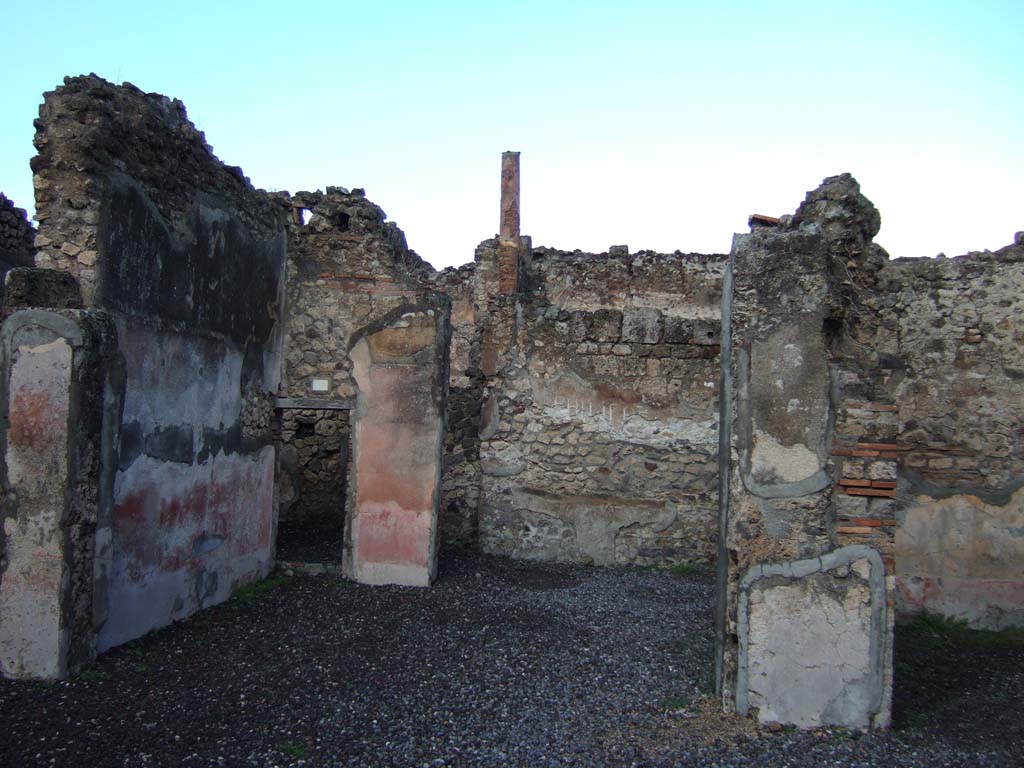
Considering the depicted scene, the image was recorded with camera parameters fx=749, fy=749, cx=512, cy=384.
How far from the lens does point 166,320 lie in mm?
4926

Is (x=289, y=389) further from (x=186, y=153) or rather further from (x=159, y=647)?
(x=159, y=647)

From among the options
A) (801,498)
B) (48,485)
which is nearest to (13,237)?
(48,485)

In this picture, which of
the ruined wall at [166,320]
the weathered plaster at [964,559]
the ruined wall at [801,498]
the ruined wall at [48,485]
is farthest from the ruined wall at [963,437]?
the ruined wall at [48,485]

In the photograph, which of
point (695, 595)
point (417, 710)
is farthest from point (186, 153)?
point (695, 595)

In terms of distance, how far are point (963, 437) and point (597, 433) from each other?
3.15 m

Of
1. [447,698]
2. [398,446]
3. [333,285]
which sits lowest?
[447,698]

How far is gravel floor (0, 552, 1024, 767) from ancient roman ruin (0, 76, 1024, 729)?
29 cm

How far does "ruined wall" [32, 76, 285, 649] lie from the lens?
172 inches

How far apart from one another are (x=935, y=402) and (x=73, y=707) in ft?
19.6

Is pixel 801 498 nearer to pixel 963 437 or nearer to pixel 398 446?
pixel 963 437

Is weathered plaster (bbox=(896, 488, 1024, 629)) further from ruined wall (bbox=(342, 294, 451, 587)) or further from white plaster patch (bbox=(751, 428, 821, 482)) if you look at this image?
ruined wall (bbox=(342, 294, 451, 587))

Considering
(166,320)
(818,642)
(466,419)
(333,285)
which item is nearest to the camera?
(818,642)

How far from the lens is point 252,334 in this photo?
634cm

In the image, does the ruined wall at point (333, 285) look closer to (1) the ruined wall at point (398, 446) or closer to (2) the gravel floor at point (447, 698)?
(1) the ruined wall at point (398, 446)
